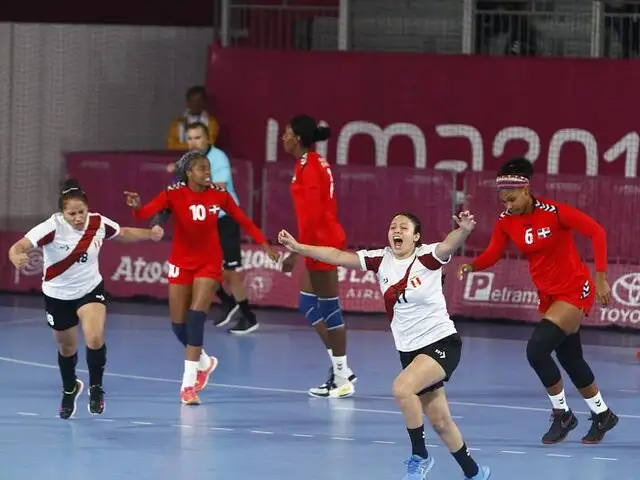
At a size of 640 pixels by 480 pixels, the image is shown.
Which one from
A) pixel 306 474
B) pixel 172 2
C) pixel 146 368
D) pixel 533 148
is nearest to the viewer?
pixel 306 474

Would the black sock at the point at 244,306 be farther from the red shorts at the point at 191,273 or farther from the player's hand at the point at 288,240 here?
the player's hand at the point at 288,240

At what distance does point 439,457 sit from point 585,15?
10.3 meters

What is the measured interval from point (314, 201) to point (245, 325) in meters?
4.32

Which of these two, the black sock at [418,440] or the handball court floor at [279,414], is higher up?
the black sock at [418,440]

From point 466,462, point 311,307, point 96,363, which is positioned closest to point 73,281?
point 96,363

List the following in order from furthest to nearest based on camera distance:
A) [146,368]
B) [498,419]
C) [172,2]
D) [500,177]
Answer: [172,2] < [146,368] < [498,419] < [500,177]

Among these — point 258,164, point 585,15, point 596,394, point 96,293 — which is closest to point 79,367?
point 96,293

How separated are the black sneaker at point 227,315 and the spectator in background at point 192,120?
3401 mm

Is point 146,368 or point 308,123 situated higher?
point 308,123

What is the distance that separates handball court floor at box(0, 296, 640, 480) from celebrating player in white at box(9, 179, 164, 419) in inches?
14.5

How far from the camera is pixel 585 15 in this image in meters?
20.7

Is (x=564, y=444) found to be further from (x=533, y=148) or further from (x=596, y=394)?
(x=533, y=148)

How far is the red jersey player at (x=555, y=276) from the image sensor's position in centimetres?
1188

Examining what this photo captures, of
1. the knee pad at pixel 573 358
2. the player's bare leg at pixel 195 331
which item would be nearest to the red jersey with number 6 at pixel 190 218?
the player's bare leg at pixel 195 331
